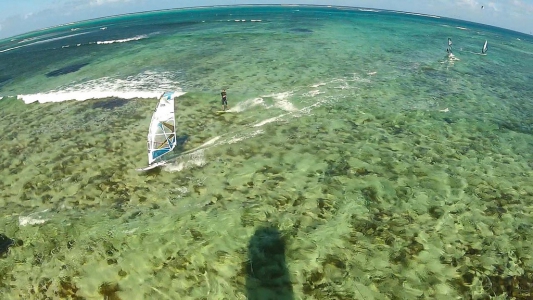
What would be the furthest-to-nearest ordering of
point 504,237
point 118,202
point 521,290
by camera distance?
1. point 118,202
2. point 504,237
3. point 521,290

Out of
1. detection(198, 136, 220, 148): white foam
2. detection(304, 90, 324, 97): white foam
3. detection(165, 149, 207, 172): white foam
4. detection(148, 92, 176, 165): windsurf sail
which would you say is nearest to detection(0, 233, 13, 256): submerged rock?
detection(148, 92, 176, 165): windsurf sail

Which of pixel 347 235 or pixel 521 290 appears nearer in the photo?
pixel 521 290

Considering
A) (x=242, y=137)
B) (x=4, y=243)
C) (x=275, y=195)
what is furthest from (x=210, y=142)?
(x=4, y=243)

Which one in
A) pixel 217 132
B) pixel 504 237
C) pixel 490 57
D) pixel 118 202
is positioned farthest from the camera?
pixel 490 57

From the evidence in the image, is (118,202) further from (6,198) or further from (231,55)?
(231,55)

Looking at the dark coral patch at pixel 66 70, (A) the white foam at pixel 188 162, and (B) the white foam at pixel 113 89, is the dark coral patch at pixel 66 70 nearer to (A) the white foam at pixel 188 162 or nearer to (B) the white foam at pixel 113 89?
(B) the white foam at pixel 113 89

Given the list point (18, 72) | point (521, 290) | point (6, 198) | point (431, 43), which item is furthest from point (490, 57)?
point (18, 72)

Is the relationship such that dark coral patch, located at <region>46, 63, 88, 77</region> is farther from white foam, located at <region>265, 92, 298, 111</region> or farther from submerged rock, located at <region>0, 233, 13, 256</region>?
submerged rock, located at <region>0, 233, 13, 256</region>
